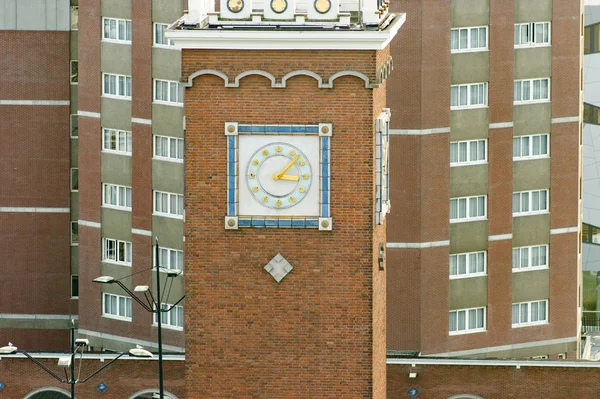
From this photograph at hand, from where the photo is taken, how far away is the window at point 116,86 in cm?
10612

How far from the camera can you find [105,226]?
109438mm

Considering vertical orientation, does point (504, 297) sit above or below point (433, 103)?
below

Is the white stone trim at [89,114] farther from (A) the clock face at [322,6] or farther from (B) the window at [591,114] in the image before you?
(A) the clock face at [322,6]

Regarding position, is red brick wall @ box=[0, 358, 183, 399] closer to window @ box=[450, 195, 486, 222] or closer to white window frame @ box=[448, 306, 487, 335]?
white window frame @ box=[448, 306, 487, 335]

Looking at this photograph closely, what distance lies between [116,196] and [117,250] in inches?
107

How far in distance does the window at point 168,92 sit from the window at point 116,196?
5300 mm

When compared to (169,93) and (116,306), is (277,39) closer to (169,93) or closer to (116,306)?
(169,93)

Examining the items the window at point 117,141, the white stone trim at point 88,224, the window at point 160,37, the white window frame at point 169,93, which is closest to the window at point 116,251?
the white stone trim at point 88,224

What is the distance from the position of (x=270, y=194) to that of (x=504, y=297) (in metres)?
50.9

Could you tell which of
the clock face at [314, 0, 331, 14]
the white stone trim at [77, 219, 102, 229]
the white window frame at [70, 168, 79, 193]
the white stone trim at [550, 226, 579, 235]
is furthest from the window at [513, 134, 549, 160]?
the clock face at [314, 0, 331, 14]

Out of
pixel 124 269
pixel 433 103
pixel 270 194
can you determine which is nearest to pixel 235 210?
pixel 270 194

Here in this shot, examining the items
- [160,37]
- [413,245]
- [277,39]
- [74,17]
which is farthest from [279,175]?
[74,17]

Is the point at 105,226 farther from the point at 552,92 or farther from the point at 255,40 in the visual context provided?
the point at 255,40

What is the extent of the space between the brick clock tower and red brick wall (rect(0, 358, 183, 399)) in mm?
32697
